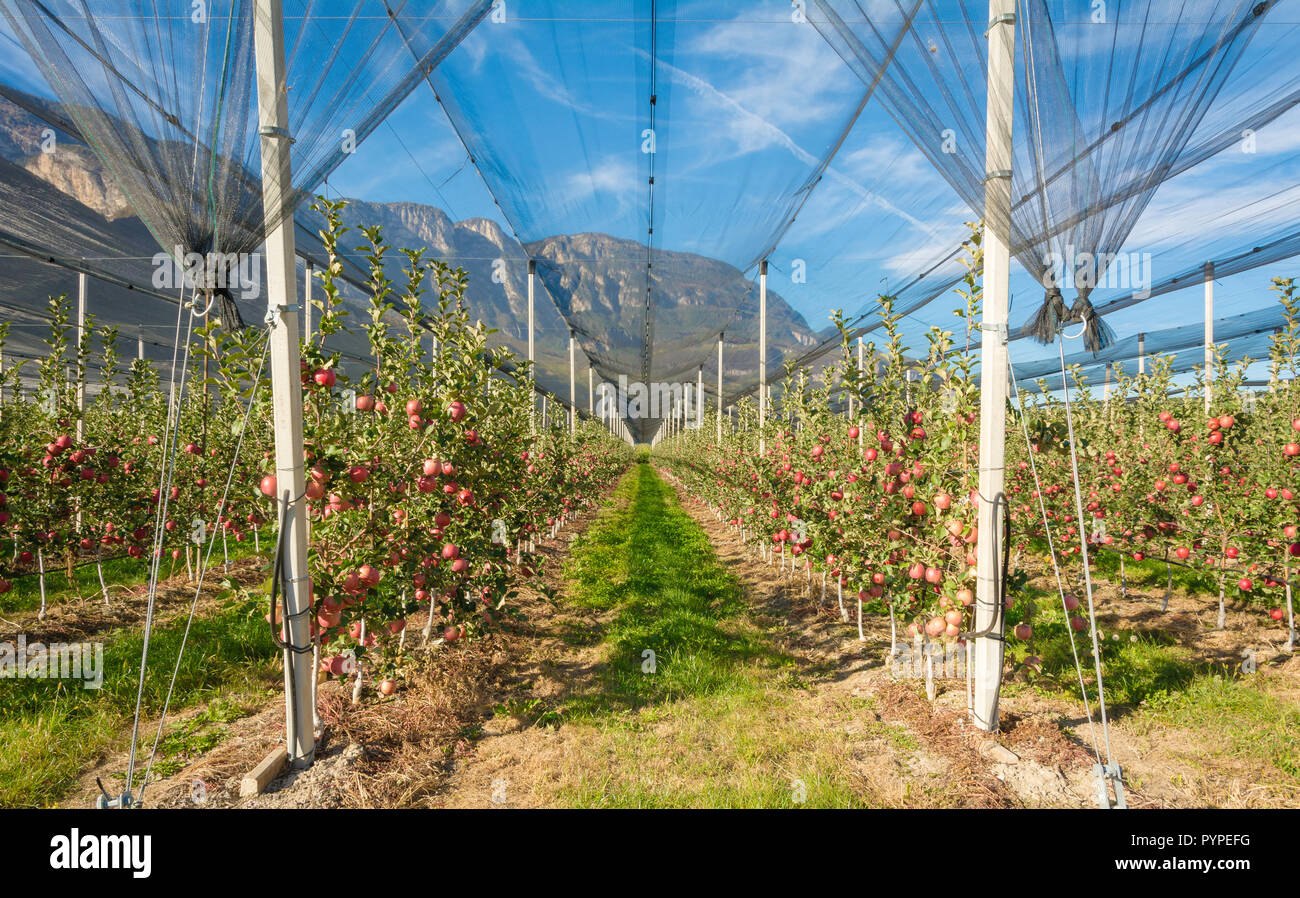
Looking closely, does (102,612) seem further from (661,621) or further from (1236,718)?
(1236,718)

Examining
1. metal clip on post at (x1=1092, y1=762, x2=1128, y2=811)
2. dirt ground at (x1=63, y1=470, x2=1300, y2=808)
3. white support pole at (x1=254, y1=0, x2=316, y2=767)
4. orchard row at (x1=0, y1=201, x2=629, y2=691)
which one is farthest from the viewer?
orchard row at (x1=0, y1=201, x2=629, y2=691)

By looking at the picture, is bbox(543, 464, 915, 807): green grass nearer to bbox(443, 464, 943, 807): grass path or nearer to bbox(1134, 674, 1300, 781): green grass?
bbox(443, 464, 943, 807): grass path

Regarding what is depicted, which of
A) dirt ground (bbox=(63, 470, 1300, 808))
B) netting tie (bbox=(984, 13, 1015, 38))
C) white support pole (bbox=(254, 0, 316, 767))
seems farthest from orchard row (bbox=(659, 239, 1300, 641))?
white support pole (bbox=(254, 0, 316, 767))

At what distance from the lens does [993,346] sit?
11.0ft

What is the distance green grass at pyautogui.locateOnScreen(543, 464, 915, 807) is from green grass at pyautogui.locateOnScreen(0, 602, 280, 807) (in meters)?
2.29

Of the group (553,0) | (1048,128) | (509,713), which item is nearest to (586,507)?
(509,713)

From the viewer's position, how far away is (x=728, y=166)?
6.59 meters

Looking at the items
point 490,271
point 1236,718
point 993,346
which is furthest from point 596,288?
point 1236,718

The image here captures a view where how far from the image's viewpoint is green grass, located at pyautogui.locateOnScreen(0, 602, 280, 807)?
3.17 meters

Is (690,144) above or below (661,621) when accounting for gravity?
above

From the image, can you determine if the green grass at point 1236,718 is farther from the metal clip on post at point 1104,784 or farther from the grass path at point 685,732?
the grass path at point 685,732

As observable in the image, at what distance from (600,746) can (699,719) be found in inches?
28.7

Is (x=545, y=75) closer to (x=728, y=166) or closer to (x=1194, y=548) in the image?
(x=728, y=166)

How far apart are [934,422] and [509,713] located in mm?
3692
